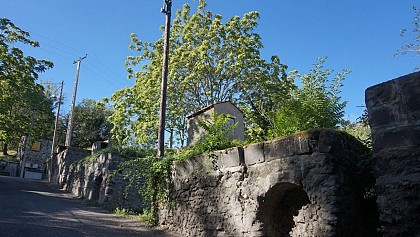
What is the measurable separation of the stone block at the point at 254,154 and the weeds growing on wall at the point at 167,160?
81 centimetres

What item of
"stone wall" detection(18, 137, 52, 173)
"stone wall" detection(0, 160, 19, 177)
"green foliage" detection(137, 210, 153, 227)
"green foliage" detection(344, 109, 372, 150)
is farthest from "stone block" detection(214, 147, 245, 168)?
"stone wall" detection(0, 160, 19, 177)

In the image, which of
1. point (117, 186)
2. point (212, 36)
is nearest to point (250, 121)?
point (212, 36)

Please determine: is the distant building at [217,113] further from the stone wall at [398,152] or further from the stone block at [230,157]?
the stone wall at [398,152]

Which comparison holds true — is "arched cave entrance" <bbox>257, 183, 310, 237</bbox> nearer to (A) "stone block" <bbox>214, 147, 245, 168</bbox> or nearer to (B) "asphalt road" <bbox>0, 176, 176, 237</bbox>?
(A) "stone block" <bbox>214, 147, 245, 168</bbox>

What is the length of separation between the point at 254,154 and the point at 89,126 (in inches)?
1326

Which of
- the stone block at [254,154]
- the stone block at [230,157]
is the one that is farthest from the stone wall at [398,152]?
the stone block at [230,157]

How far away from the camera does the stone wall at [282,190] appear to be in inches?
196

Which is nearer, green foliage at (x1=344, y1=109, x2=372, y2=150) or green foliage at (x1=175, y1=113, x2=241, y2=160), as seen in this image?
green foliage at (x1=344, y1=109, x2=372, y2=150)

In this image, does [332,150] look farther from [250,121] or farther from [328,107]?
[250,121]

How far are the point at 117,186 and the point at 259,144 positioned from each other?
797cm

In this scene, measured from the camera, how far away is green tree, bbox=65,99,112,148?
36.0 meters

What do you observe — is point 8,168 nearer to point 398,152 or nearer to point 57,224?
point 57,224

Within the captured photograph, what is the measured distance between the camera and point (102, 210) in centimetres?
1198

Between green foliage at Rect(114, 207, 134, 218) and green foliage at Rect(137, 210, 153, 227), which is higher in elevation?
green foliage at Rect(114, 207, 134, 218)
